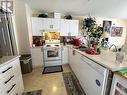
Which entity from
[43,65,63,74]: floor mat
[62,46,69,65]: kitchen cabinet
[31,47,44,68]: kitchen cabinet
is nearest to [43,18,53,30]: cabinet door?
[31,47,44,68]: kitchen cabinet

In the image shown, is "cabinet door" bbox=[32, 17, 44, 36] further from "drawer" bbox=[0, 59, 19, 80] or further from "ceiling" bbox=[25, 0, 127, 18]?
"drawer" bbox=[0, 59, 19, 80]

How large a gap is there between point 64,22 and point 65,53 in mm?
1285

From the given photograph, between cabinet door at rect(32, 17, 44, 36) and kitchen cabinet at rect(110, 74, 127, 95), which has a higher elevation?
cabinet door at rect(32, 17, 44, 36)

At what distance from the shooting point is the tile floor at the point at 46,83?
2.04m

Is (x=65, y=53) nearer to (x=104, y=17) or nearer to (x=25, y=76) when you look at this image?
(x=25, y=76)

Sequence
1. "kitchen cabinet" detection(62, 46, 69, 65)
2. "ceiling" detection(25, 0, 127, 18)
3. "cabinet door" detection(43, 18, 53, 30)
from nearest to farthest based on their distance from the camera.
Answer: "ceiling" detection(25, 0, 127, 18) → "cabinet door" detection(43, 18, 53, 30) → "kitchen cabinet" detection(62, 46, 69, 65)

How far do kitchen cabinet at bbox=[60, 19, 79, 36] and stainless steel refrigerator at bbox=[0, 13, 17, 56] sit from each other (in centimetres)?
181

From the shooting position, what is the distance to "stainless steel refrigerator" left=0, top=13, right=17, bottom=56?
2.13m

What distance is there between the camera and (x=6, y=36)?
222 centimetres

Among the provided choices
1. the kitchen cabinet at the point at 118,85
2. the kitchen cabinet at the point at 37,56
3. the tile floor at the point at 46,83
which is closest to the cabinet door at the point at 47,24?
the kitchen cabinet at the point at 37,56

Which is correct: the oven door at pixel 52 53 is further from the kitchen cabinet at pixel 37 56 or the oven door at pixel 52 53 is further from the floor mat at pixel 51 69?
the floor mat at pixel 51 69

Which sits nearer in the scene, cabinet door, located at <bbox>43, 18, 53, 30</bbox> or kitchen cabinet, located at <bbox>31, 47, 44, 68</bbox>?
kitchen cabinet, located at <bbox>31, 47, 44, 68</bbox>

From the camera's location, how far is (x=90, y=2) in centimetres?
295

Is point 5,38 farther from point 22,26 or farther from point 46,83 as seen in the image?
point 46,83
